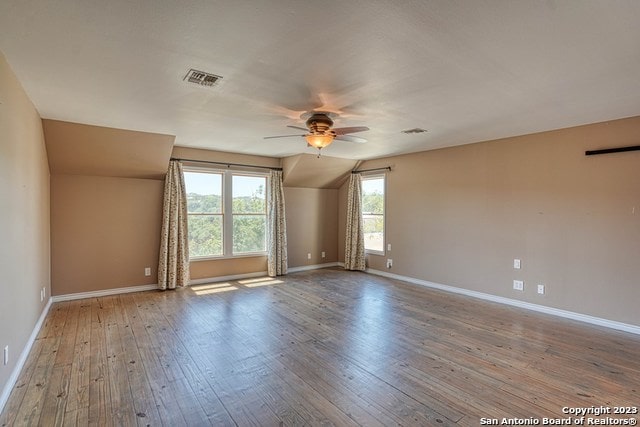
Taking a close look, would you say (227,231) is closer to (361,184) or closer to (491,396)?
(361,184)

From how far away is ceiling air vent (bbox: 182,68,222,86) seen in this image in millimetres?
2629

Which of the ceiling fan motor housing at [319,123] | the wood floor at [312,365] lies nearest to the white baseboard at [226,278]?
the wood floor at [312,365]

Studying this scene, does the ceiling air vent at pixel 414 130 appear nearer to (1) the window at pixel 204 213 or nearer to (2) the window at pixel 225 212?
(2) the window at pixel 225 212

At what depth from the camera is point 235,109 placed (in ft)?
11.7

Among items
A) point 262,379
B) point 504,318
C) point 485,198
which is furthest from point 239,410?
point 485,198

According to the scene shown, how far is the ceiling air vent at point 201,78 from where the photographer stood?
263cm

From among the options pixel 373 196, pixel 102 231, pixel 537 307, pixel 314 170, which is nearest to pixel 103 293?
pixel 102 231

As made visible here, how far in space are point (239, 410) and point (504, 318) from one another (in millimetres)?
3597

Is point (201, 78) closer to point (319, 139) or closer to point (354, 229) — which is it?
point (319, 139)

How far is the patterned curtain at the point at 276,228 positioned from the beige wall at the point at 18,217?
3658 mm

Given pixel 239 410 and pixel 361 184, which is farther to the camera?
pixel 361 184

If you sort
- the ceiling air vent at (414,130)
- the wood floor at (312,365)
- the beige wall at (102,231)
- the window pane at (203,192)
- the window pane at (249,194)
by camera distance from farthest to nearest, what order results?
the window pane at (249,194) < the window pane at (203,192) < the beige wall at (102,231) < the ceiling air vent at (414,130) < the wood floor at (312,365)

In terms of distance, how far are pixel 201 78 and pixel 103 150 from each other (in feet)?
9.36

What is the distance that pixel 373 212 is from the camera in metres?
7.19
